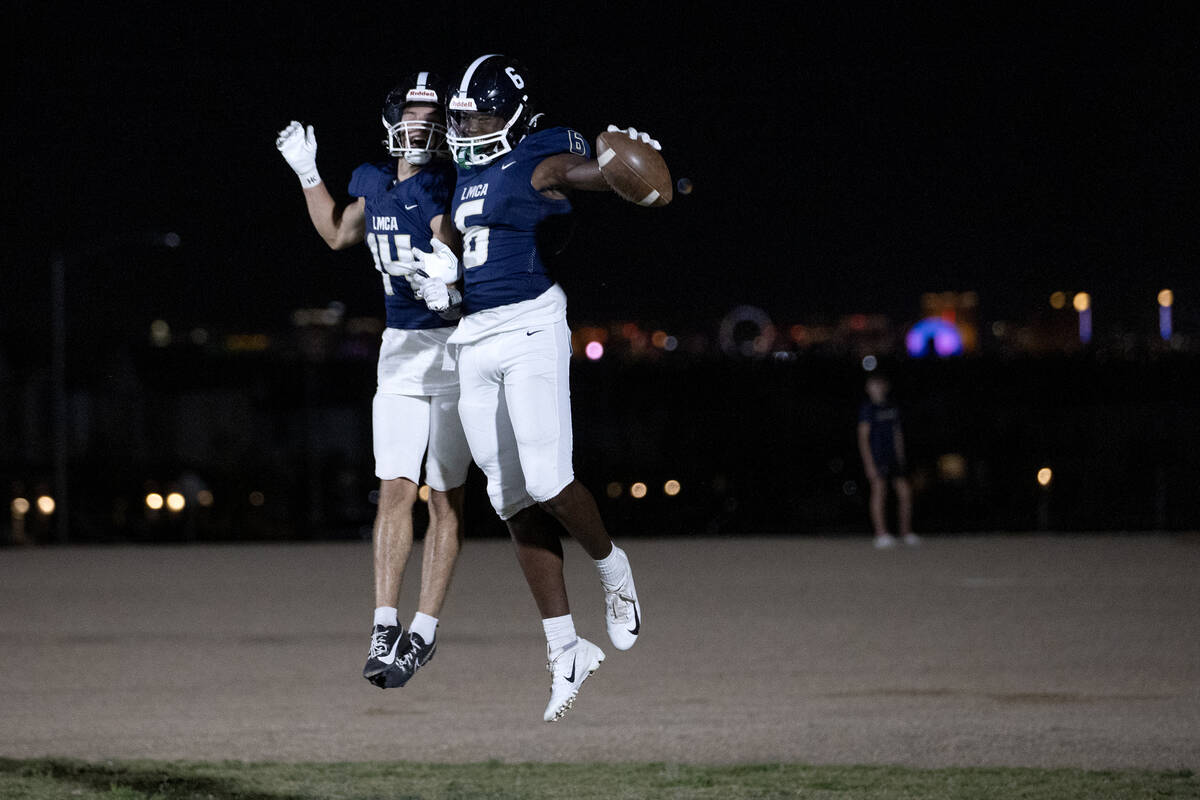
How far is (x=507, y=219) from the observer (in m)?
7.08

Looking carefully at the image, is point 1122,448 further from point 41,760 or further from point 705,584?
point 41,760

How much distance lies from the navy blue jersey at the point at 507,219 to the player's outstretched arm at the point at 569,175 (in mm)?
39

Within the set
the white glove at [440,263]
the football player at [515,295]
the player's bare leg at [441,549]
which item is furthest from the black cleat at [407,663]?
the white glove at [440,263]

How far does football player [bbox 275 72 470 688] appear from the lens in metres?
7.54

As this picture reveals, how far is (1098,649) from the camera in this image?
44.4 feet

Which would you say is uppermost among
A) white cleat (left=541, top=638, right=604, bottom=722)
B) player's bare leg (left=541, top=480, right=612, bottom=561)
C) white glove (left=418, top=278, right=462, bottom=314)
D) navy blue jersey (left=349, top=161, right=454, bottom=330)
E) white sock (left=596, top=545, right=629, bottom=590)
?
navy blue jersey (left=349, top=161, right=454, bottom=330)

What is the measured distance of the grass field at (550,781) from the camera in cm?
860

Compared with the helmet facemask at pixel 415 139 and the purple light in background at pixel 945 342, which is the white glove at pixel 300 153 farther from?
the purple light in background at pixel 945 342

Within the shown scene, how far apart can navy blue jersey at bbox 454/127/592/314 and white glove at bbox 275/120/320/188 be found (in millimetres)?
1097

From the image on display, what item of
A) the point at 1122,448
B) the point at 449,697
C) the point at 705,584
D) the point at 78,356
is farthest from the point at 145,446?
the point at 449,697

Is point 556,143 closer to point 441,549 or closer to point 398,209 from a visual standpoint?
point 398,209

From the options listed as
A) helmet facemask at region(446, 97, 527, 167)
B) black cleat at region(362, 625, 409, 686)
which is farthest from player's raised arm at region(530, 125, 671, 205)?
black cleat at region(362, 625, 409, 686)

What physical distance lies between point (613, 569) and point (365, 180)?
7.41ft

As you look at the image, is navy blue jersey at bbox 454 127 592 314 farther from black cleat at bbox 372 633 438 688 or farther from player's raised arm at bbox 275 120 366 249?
black cleat at bbox 372 633 438 688
